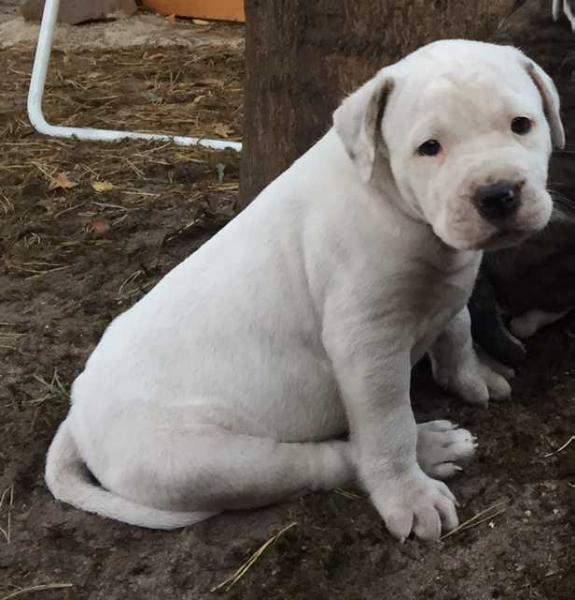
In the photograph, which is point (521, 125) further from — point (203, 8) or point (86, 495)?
point (203, 8)

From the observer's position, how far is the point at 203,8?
1118 centimetres

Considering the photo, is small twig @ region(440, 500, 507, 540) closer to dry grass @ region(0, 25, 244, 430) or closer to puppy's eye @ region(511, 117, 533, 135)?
puppy's eye @ region(511, 117, 533, 135)

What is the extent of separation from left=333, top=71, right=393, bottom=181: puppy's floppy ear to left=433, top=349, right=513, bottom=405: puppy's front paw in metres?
1.22

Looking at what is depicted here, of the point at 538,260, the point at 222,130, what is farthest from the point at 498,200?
the point at 222,130

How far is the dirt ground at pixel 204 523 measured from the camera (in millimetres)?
3354

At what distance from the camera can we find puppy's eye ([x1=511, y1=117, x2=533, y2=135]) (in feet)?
9.64

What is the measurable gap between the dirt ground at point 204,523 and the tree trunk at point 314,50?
0.92 meters

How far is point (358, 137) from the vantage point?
3.10m

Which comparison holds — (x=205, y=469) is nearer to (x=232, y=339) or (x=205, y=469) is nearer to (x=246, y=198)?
(x=232, y=339)

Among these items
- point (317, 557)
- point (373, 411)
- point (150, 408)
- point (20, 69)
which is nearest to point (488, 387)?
point (373, 411)

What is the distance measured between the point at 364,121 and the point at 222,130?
4723 millimetres

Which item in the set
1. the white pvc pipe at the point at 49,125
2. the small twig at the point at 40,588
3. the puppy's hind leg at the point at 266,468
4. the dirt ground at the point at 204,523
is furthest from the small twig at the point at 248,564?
the white pvc pipe at the point at 49,125

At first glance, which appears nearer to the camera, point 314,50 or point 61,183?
point 314,50

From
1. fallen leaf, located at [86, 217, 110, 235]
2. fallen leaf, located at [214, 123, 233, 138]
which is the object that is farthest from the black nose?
fallen leaf, located at [214, 123, 233, 138]
